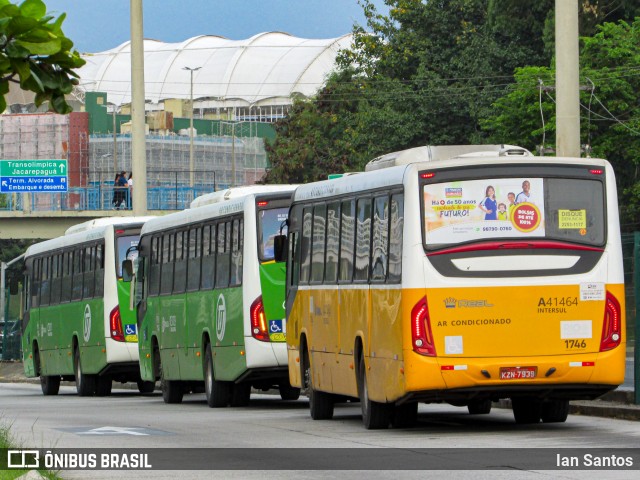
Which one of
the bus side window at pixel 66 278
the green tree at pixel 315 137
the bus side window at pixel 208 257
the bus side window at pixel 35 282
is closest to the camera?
the bus side window at pixel 208 257

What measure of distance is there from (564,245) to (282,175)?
7275 centimetres

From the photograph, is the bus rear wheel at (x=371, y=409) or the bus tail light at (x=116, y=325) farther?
the bus tail light at (x=116, y=325)

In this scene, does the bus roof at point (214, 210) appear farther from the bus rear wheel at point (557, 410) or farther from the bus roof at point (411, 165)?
the bus rear wheel at point (557, 410)

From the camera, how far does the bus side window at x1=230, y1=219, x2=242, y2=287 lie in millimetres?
23750

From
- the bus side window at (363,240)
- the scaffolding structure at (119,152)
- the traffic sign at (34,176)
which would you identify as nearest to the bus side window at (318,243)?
the bus side window at (363,240)

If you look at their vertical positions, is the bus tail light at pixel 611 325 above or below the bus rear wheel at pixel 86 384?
above

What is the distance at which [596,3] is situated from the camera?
59.2 metres

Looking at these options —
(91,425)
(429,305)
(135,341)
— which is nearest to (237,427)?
(91,425)

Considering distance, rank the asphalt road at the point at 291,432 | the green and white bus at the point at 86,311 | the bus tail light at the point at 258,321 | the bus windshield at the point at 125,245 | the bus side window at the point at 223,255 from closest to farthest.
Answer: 1. the asphalt road at the point at 291,432
2. the bus tail light at the point at 258,321
3. the bus side window at the point at 223,255
4. the green and white bus at the point at 86,311
5. the bus windshield at the point at 125,245

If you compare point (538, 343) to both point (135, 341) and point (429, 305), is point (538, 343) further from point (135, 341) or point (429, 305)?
Answer: point (135, 341)

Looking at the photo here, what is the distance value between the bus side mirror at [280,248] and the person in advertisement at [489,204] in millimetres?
5864

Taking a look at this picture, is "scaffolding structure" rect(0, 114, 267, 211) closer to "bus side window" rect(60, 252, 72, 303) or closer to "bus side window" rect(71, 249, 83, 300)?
"bus side window" rect(60, 252, 72, 303)

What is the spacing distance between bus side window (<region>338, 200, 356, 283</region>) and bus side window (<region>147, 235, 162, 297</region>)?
9695 millimetres

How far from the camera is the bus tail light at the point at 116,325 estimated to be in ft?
103
